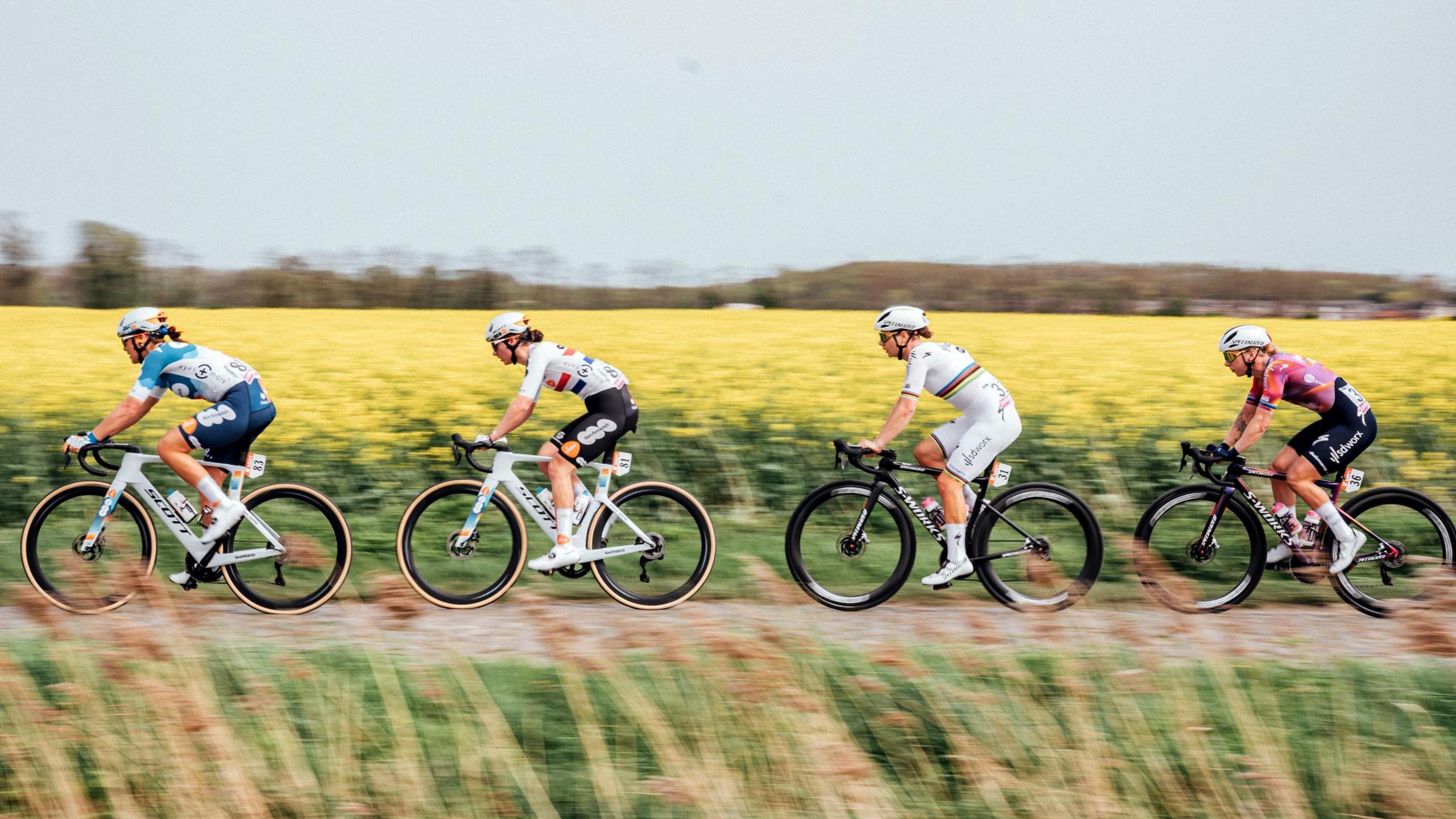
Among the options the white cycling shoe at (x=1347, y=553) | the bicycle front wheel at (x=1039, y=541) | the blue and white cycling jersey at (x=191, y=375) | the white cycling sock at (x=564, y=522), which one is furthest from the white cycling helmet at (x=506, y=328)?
the white cycling shoe at (x=1347, y=553)

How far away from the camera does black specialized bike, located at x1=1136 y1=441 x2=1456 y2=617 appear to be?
22.9ft

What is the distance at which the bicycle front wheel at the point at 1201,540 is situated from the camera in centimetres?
700

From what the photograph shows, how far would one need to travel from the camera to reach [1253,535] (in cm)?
700

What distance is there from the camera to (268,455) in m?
8.89

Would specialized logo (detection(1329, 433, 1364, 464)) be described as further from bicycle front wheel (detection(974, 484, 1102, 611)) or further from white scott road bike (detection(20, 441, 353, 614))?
white scott road bike (detection(20, 441, 353, 614))

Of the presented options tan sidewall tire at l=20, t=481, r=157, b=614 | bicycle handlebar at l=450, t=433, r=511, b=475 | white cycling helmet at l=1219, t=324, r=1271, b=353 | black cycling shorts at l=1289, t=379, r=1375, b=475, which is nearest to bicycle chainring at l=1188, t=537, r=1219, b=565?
black cycling shorts at l=1289, t=379, r=1375, b=475

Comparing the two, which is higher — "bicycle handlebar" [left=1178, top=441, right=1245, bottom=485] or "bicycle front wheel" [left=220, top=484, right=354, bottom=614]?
"bicycle handlebar" [left=1178, top=441, right=1245, bottom=485]

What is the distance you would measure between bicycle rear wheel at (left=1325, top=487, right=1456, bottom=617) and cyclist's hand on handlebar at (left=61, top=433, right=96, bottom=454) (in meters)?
7.22

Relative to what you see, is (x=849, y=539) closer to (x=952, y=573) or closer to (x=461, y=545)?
→ (x=952, y=573)

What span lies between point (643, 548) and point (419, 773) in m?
2.49

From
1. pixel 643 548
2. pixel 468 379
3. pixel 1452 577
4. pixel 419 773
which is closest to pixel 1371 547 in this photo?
pixel 1452 577

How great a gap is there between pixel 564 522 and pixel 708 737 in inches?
94.1

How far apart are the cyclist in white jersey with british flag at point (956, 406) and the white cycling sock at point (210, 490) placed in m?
3.68

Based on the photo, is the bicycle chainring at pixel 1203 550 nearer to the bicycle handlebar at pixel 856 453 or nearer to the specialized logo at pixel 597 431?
the bicycle handlebar at pixel 856 453
